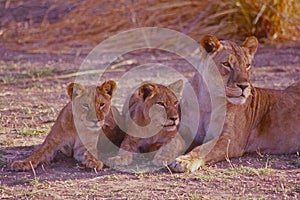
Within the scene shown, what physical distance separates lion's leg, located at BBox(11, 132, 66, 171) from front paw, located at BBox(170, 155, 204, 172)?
2.70 feet

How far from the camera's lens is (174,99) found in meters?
5.80

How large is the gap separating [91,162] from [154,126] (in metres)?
0.54

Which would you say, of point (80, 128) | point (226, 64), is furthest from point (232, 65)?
point (80, 128)

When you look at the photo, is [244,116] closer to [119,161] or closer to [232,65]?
[232,65]

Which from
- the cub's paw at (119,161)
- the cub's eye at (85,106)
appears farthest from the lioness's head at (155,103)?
the cub's eye at (85,106)

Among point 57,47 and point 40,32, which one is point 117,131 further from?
point 40,32

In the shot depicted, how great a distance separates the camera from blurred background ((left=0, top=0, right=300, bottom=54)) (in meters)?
10.9

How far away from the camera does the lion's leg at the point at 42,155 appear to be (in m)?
5.46

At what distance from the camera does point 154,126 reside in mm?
5742

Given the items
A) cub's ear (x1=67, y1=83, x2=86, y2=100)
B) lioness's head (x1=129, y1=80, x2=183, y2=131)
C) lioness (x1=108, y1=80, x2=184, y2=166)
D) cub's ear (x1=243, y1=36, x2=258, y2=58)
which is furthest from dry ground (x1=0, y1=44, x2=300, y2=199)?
cub's ear (x1=243, y1=36, x2=258, y2=58)

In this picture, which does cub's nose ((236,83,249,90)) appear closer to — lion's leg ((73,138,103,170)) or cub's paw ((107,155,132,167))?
cub's paw ((107,155,132,167))

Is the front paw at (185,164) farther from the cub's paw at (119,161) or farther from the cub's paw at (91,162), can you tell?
the cub's paw at (91,162)

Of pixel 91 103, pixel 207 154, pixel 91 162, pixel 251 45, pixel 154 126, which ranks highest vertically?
pixel 251 45

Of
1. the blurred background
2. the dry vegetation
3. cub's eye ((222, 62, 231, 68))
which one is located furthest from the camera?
the blurred background
